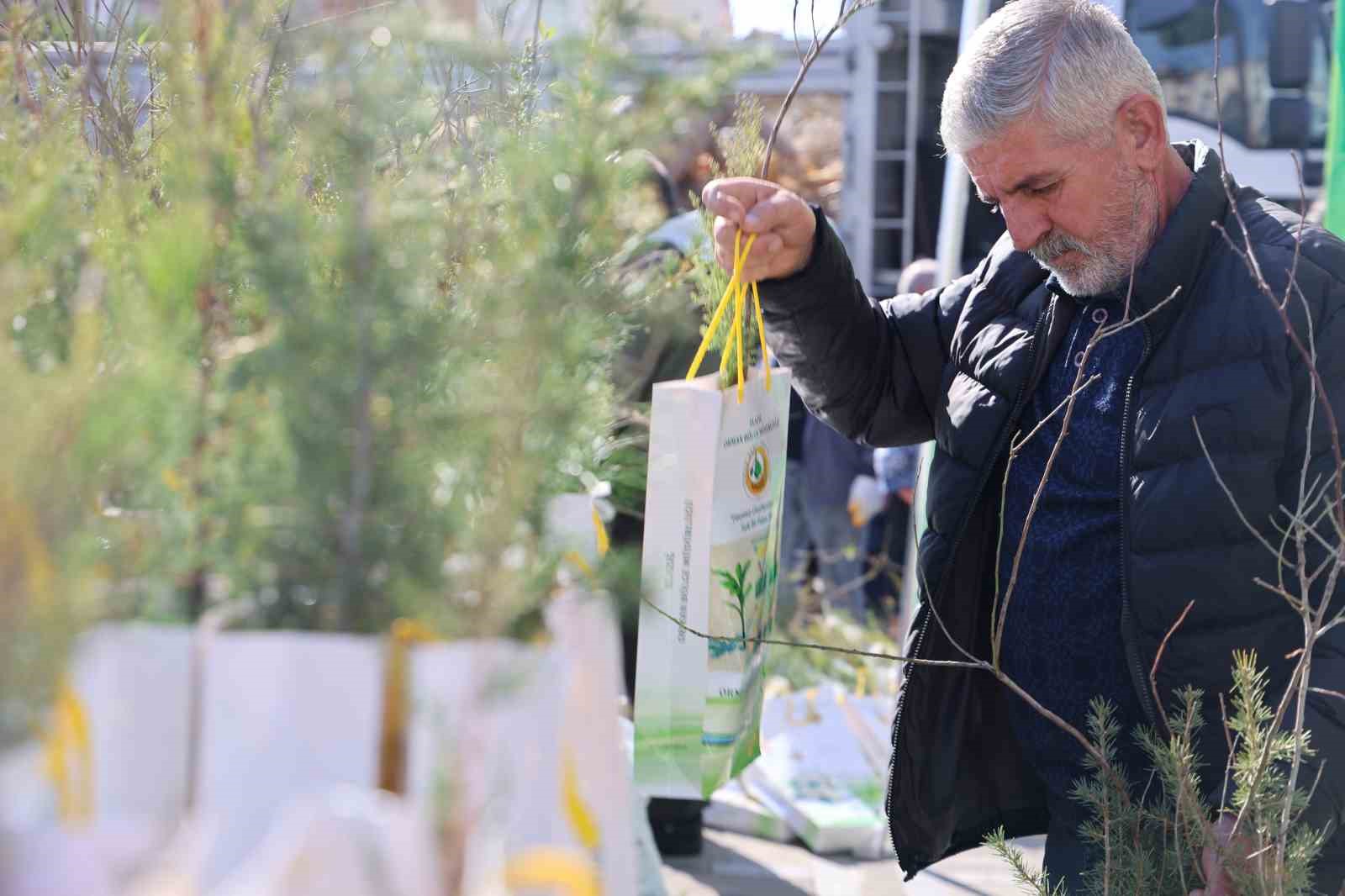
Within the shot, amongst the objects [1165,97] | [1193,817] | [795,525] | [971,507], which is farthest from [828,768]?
[1165,97]

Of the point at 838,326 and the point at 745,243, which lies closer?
the point at 745,243

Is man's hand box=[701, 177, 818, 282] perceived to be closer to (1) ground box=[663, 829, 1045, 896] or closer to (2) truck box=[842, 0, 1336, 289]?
(1) ground box=[663, 829, 1045, 896]

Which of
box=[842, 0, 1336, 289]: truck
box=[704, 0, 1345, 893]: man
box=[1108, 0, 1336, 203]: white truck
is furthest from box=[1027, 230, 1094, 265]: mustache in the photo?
box=[1108, 0, 1336, 203]: white truck

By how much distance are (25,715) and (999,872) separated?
11.3 ft

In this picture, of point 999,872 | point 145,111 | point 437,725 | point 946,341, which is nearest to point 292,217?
point 437,725

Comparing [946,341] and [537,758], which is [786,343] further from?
[537,758]

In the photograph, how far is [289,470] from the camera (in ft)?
2.16

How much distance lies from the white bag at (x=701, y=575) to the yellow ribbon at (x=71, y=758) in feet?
A: 2.76

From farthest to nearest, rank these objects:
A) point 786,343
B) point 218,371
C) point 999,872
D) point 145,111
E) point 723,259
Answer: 1. point 999,872
2. point 786,343
3. point 723,259
4. point 145,111
5. point 218,371

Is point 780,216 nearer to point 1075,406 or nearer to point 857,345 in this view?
point 857,345

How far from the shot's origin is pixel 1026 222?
1.88m

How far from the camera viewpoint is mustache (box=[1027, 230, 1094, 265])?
6.10ft

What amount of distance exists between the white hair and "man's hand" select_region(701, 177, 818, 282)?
26 cm

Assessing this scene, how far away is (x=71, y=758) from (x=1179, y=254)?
1.54m
